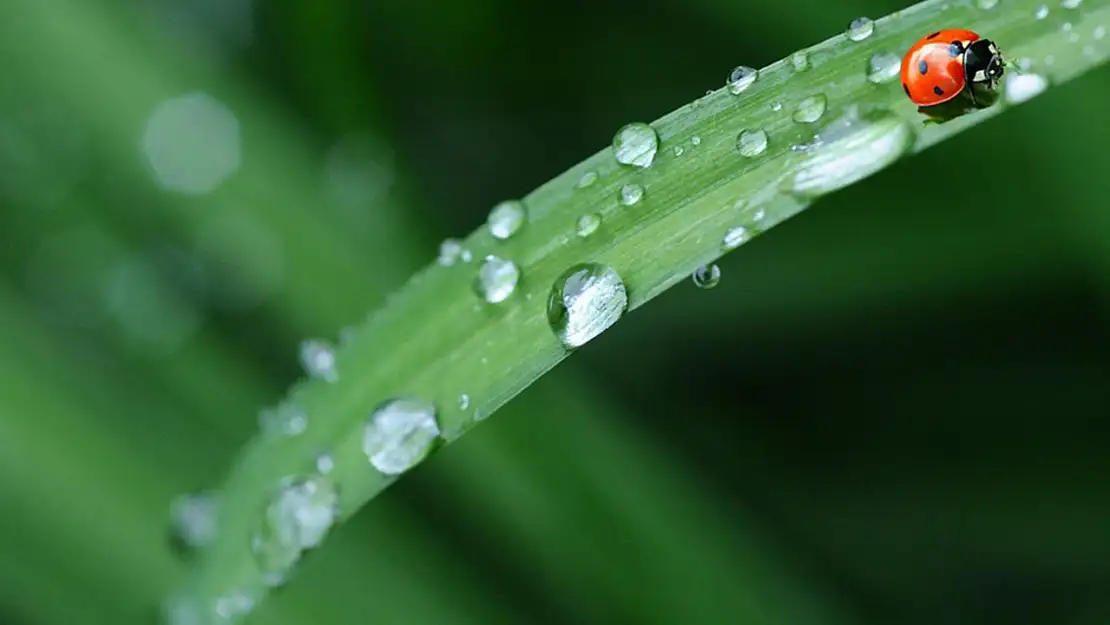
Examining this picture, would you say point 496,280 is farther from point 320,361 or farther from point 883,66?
point 883,66

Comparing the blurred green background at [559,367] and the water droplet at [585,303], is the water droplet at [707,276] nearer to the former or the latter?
the water droplet at [585,303]

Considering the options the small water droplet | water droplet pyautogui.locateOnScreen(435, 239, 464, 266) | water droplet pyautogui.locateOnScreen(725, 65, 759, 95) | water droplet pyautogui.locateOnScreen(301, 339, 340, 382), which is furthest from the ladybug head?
water droplet pyautogui.locateOnScreen(301, 339, 340, 382)

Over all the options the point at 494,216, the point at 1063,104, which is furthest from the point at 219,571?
the point at 1063,104

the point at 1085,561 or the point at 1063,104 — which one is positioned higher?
the point at 1063,104

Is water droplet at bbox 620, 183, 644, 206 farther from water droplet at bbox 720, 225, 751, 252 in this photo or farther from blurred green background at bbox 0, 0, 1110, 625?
blurred green background at bbox 0, 0, 1110, 625

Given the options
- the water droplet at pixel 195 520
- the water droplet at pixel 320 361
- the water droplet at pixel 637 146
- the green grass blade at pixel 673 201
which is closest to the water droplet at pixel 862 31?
the green grass blade at pixel 673 201

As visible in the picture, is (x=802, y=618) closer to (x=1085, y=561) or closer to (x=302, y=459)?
(x=1085, y=561)
